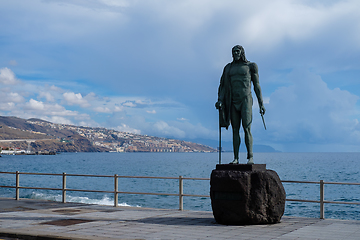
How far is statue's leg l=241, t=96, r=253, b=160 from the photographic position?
10.4 meters

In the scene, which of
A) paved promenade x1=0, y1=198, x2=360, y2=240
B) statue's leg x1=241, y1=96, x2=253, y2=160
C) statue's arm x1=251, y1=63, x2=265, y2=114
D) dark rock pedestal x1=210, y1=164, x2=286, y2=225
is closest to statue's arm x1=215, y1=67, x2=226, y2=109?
statue's leg x1=241, y1=96, x2=253, y2=160

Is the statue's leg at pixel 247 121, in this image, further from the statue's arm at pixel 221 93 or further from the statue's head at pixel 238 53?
the statue's head at pixel 238 53

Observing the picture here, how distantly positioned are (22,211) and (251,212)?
20.8 feet

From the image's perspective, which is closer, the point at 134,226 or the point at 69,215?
the point at 134,226

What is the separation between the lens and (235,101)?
10.5m

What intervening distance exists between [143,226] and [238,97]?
371 cm

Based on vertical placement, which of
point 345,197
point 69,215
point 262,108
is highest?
point 262,108

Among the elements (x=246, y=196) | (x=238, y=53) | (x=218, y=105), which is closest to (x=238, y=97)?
(x=218, y=105)

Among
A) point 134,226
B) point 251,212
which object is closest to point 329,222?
point 251,212

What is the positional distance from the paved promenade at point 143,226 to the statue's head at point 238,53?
152 inches

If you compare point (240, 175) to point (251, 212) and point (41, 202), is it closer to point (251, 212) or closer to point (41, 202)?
point (251, 212)

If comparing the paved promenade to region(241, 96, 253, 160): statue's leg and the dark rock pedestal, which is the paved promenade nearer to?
the dark rock pedestal

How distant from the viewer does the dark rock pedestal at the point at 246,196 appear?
9.27m

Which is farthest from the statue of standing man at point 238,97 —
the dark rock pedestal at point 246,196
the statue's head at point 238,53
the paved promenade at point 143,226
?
the paved promenade at point 143,226
